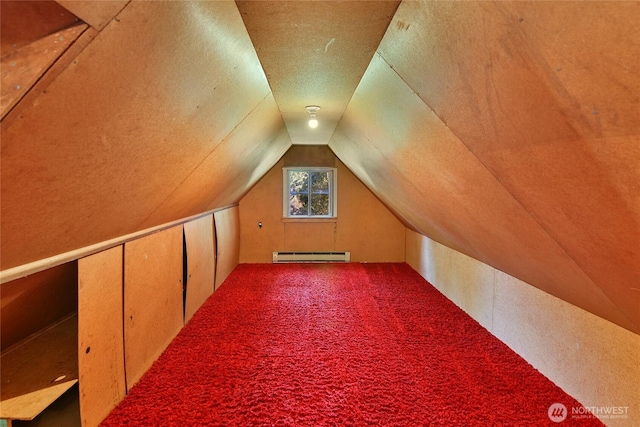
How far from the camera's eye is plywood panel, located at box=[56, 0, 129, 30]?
0.71m

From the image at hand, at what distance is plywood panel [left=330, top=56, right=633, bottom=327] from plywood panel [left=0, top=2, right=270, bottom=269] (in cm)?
74

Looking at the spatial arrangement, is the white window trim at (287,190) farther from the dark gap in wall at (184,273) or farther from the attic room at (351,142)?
the dark gap in wall at (184,273)

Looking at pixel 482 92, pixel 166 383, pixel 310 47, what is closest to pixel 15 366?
pixel 166 383

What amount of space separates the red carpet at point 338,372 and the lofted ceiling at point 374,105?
0.74 meters

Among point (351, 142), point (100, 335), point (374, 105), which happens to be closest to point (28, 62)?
point (100, 335)

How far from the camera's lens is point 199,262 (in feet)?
11.2

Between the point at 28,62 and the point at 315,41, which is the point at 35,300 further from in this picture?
the point at 315,41

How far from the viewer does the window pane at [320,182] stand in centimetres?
564

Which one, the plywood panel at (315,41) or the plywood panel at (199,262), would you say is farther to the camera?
the plywood panel at (199,262)

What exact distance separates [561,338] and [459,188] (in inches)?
44.5

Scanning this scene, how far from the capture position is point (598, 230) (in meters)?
1.14

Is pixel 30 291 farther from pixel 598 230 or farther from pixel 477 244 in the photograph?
pixel 477 244

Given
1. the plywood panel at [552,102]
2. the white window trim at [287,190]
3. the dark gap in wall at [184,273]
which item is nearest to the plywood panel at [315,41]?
the plywood panel at [552,102]

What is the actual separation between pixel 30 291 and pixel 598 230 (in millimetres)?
2519
